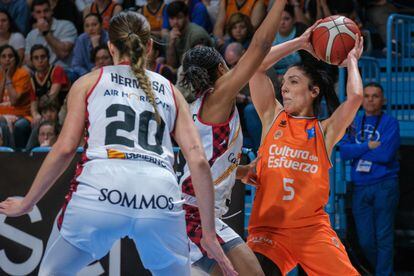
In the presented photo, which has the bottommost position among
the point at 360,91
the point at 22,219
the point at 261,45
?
the point at 22,219

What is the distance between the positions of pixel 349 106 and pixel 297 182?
590 mm

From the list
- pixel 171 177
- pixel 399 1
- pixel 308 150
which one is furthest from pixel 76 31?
pixel 171 177

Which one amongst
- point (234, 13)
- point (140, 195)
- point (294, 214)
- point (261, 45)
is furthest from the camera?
point (234, 13)

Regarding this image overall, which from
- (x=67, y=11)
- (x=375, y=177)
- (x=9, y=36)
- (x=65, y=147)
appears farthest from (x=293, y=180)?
(x=67, y=11)

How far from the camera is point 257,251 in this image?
207 inches

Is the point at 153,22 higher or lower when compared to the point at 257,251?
higher

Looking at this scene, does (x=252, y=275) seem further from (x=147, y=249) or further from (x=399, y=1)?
(x=399, y=1)

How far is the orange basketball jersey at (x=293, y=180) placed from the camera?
526 cm

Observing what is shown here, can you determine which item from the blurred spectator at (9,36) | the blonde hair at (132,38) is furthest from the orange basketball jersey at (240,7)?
the blonde hair at (132,38)

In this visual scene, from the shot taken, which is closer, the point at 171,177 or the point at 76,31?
the point at 171,177

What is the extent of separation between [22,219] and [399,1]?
615 centimetres

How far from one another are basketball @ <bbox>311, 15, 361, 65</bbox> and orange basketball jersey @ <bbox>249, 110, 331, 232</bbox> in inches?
18.4

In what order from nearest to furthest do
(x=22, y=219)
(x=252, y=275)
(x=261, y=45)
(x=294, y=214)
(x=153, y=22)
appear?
(x=261, y=45) < (x=252, y=275) < (x=294, y=214) < (x=22, y=219) < (x=153, y=22)

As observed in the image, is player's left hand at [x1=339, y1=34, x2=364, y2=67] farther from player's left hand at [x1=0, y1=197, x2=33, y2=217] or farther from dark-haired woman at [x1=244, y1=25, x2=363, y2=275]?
player's left hand at [x1=0, y1=197, x2=33, y2=217]
